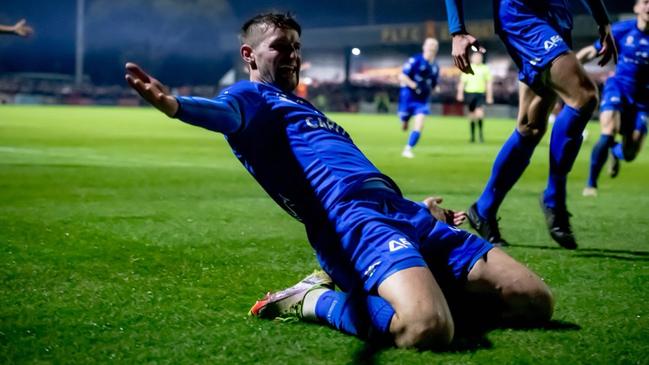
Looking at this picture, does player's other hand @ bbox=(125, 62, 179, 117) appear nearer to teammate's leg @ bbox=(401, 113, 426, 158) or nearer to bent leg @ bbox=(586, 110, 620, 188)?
bent leg @ bbox=(586, 110, 620, 188)

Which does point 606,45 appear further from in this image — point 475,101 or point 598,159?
point 475,101

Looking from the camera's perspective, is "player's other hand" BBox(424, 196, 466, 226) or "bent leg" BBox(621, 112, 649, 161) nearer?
"player's other hand" BBox(424, 196, 466, 226)

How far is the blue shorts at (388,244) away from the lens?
10.5 ft

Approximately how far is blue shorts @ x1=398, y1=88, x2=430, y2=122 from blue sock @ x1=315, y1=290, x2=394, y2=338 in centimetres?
1315

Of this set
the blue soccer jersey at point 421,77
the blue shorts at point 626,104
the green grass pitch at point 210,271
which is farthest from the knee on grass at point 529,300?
the blue soccer jersey at point 421,77

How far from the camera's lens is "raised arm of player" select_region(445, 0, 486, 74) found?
16.2 ft

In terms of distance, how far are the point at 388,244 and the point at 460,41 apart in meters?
2.11

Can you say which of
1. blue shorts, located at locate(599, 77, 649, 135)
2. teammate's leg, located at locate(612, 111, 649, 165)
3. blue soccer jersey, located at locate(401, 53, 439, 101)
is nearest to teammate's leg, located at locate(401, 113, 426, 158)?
blue soccer jersey, located at locate(401, 53, 439, 101)

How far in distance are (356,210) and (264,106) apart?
1.73 feet

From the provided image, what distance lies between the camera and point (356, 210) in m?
3.35

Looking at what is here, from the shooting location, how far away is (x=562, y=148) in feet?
16.7

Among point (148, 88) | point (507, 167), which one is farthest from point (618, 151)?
point (148, 88)

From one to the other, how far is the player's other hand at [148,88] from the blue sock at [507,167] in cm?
297

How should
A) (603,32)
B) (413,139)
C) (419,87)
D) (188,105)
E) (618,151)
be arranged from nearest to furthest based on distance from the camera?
(188,105) < (603,32) < (618,151) < (413,139) < (419,87)
